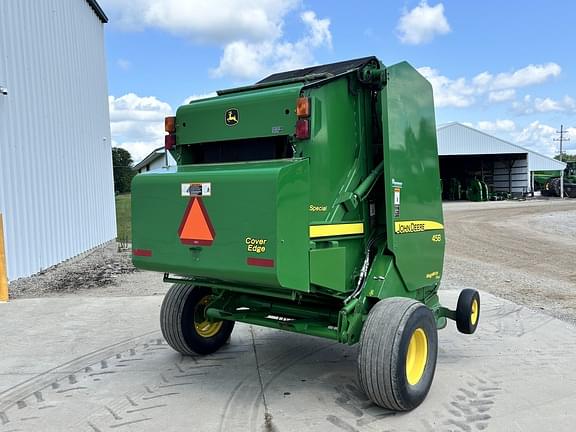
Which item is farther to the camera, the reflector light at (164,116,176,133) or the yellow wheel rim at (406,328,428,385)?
the reflector light at (164,116,176,133)

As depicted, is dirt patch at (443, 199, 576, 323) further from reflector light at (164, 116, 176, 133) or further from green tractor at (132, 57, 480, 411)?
reflector light at (164, 116, 176, 133)

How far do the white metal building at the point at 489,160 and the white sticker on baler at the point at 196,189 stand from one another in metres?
34.9

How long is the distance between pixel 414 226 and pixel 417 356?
3.65ft

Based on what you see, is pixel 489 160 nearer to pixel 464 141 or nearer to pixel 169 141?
pixel 464 141

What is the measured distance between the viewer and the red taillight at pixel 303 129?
3.77 metres

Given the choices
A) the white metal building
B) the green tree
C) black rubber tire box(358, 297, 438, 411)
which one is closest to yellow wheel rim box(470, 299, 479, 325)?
black rubber tire box(358, 297, 438, 411)

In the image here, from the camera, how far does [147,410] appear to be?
396 cm

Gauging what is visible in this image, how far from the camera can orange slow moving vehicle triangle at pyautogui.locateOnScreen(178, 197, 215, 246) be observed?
3.80 metres

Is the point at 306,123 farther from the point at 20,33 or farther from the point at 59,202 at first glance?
the point at 59,202

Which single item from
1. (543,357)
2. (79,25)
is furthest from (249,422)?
(79,25)

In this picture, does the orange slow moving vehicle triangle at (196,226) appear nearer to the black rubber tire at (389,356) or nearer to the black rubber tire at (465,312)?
the black rubber tire at (389,356)

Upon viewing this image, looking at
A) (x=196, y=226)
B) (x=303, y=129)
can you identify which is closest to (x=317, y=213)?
(x=303, y=129)

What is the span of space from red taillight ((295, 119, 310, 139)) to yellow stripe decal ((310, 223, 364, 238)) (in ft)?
2.07

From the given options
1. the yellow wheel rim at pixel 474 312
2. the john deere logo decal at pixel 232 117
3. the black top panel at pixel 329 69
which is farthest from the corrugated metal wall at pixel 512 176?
the john deere logo decal at pixel 232 117
